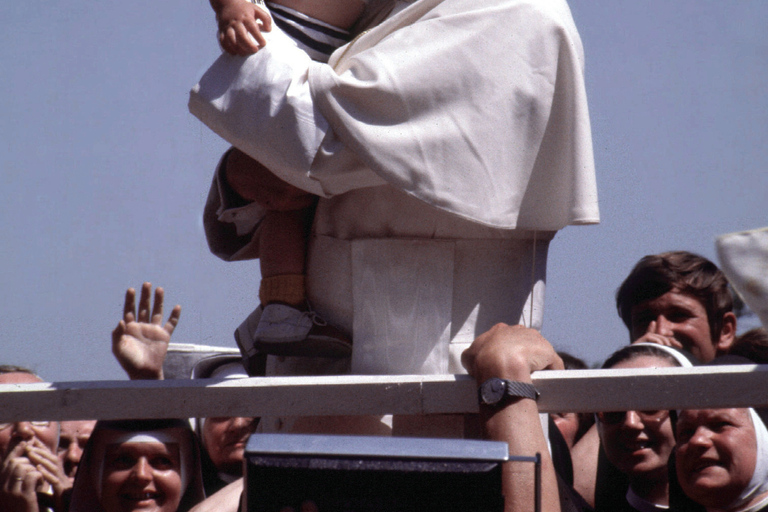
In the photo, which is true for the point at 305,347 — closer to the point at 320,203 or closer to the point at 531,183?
the point at 320,203

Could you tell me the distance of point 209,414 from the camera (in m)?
2.38

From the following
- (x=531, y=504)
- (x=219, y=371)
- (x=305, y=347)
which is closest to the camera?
(x=531, y=504)

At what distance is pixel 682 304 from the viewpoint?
4.00m

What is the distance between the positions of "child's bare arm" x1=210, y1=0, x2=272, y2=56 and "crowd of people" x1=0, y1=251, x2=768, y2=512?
0.82m

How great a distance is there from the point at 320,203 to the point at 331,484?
0.99m

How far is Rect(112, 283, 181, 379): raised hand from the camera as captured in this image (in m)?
2.95

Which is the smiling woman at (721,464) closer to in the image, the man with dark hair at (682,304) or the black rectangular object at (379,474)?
the man with dark hair at (682,304)

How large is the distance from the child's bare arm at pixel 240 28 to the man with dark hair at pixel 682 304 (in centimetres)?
212

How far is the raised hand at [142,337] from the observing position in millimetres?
2953

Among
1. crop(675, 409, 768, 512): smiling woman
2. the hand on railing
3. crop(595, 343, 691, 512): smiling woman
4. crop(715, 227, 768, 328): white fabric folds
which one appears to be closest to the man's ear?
crop(595, 343, 691, 512): smiling woman

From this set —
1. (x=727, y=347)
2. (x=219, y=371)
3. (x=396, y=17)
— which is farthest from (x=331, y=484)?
(x=727, y=347)

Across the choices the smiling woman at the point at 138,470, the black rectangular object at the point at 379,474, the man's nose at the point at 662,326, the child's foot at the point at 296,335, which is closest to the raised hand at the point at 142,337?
the smiling woman at the point at 138,470

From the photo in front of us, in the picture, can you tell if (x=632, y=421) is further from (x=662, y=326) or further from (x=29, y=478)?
(x=29, y=478)

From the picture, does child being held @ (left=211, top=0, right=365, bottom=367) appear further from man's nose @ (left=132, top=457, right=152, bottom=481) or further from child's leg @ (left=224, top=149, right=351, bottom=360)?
man's nose @ (left=132, top=457, right=152, bottom=481)
